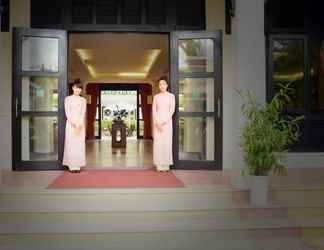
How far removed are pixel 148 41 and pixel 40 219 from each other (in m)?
6.50

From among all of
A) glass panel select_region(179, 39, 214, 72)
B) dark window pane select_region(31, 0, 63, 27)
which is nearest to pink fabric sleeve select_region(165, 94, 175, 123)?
glass panel select_region(179, 39, 214, 72)

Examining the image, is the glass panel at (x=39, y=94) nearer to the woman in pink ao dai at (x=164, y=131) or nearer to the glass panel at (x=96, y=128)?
the woman in pink ao dai at (x=164, y=131)

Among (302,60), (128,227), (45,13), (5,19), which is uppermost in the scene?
(45,13)

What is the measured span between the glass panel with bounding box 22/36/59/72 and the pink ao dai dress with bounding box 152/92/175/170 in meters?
1.72

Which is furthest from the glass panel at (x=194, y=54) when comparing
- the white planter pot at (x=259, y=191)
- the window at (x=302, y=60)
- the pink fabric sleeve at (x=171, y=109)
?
the white planter pot at (x=259, y=191)

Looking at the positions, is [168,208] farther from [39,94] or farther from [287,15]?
[287,15]

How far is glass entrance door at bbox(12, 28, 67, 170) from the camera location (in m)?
6.87

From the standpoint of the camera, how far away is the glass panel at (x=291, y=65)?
7.37m

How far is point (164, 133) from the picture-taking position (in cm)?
696

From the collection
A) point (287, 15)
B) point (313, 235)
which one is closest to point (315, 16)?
point (287, 15)

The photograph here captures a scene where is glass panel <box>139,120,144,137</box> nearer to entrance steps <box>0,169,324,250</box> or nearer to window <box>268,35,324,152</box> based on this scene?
window <box>268,35,324,152</box>

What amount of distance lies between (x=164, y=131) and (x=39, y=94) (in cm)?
203

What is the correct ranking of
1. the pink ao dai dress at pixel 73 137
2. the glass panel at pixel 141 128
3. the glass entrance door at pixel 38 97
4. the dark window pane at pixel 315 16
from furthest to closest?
the glass panel at pixel 141 128 → the dark window pane at pixel 315 16 → the glass entrance door at pixel 38 97 → the pink ao dai dress at pixel 73 137

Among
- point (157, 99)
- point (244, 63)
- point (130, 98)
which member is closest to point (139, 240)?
point (244, 63)
